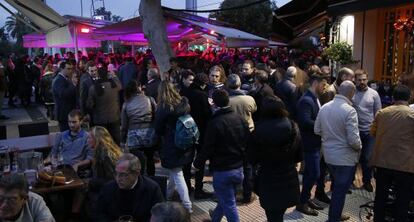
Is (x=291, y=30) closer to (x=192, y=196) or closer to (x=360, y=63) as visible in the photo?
(x=360, y=63)

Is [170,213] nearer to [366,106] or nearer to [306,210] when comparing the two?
[306,210]

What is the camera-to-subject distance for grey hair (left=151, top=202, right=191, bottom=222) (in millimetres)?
2346

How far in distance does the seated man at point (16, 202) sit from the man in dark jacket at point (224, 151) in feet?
5.91

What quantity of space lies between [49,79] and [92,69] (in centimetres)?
499

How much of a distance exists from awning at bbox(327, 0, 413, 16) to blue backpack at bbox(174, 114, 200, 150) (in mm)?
4887

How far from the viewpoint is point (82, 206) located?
4.53 metres

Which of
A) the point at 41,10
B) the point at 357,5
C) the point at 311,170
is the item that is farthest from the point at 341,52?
the point at 41,10

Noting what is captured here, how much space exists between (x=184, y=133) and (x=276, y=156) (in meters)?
1.43

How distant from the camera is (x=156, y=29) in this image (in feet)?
31.3

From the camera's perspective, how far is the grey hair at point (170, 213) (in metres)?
2.35

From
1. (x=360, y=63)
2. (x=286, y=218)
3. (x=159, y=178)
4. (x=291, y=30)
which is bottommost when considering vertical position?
(x=286, y=218)

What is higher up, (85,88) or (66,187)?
(85,88)

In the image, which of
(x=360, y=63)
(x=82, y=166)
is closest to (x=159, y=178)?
(x=82, y=166)

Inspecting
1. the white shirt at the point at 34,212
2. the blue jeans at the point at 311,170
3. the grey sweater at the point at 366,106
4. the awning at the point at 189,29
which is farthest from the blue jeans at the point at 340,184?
the awning at the point at 189,29
